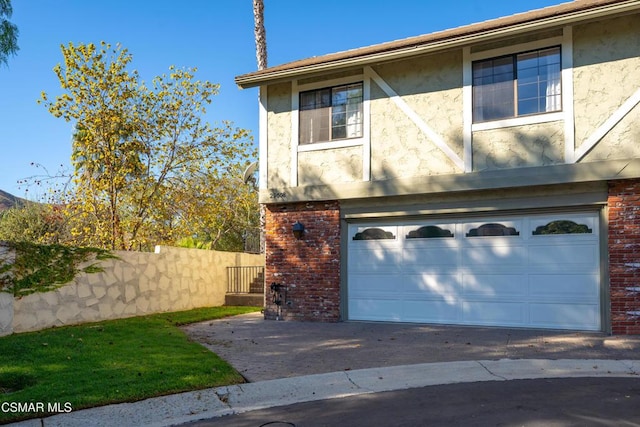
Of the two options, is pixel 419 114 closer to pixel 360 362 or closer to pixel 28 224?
pixel 360 362

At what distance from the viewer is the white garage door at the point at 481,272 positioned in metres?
10.4

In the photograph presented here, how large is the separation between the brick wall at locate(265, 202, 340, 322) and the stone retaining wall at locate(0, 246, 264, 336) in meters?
3.64

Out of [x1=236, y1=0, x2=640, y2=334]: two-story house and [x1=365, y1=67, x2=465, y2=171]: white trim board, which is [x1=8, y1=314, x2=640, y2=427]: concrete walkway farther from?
[x1=365, y1=67, x2=465, y2=171]: white trim board

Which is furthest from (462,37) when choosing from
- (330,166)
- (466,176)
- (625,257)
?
(625,257)

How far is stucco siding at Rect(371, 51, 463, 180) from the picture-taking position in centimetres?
1132

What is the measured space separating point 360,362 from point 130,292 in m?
7.92

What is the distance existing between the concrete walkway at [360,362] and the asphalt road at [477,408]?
338mm

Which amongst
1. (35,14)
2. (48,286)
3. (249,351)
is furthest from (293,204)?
(35,14)

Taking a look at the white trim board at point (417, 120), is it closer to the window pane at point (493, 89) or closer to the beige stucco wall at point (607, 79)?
the window pane at point (493, 89)

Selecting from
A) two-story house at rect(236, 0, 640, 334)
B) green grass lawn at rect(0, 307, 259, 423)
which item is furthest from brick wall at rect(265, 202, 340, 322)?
green grass lawn at rect(0, 307, 259, 423)

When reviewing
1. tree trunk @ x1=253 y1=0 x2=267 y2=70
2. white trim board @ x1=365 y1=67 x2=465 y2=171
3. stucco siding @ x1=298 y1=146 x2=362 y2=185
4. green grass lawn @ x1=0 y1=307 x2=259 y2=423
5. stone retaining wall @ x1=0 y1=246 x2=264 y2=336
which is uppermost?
tree trunk @ x1=253 y1=0 x2=267 y2=70

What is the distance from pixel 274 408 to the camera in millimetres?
5996

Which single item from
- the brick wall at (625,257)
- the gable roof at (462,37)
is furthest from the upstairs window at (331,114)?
the brick wall at (625,257)

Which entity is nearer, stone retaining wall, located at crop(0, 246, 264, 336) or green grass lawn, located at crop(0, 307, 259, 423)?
green grass lawn, located at crop(0, 307, 259, 423)
